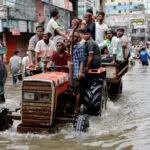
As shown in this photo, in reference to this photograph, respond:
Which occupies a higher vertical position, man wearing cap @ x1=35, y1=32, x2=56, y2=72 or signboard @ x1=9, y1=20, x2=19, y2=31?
signboard @ x1=9, y1=20, x2=19, y2=31

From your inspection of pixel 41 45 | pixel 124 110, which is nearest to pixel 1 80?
pixel 41 45

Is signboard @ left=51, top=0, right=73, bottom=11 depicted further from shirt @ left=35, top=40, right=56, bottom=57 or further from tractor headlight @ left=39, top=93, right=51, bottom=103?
tractor headlight @ left=39, top=93, right=51, bottom=103

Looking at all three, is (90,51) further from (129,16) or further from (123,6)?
(123,6)

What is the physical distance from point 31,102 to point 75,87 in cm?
117

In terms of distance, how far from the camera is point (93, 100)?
938 cm

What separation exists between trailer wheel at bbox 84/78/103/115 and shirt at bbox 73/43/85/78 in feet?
1.75

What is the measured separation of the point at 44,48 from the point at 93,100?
194 cm

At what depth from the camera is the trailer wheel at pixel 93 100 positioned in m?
9.38

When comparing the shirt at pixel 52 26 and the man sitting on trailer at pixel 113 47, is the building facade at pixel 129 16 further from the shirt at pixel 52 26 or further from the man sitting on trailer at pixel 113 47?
the shirt at pixel 52 26

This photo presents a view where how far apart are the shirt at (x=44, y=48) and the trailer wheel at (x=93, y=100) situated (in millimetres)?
1493

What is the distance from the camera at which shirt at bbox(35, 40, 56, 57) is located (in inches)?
412

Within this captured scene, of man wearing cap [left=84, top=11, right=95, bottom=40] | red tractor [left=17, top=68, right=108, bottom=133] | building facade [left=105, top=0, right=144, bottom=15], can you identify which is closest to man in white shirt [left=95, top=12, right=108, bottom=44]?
man wearing cap [left=84, top=11, right=95, bottom=40]

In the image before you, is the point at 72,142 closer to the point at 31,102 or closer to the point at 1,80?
the point at 31,102

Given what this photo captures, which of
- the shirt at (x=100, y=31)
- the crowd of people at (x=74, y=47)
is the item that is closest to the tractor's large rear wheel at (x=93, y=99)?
the crowd of people at (x=74, y=47)
